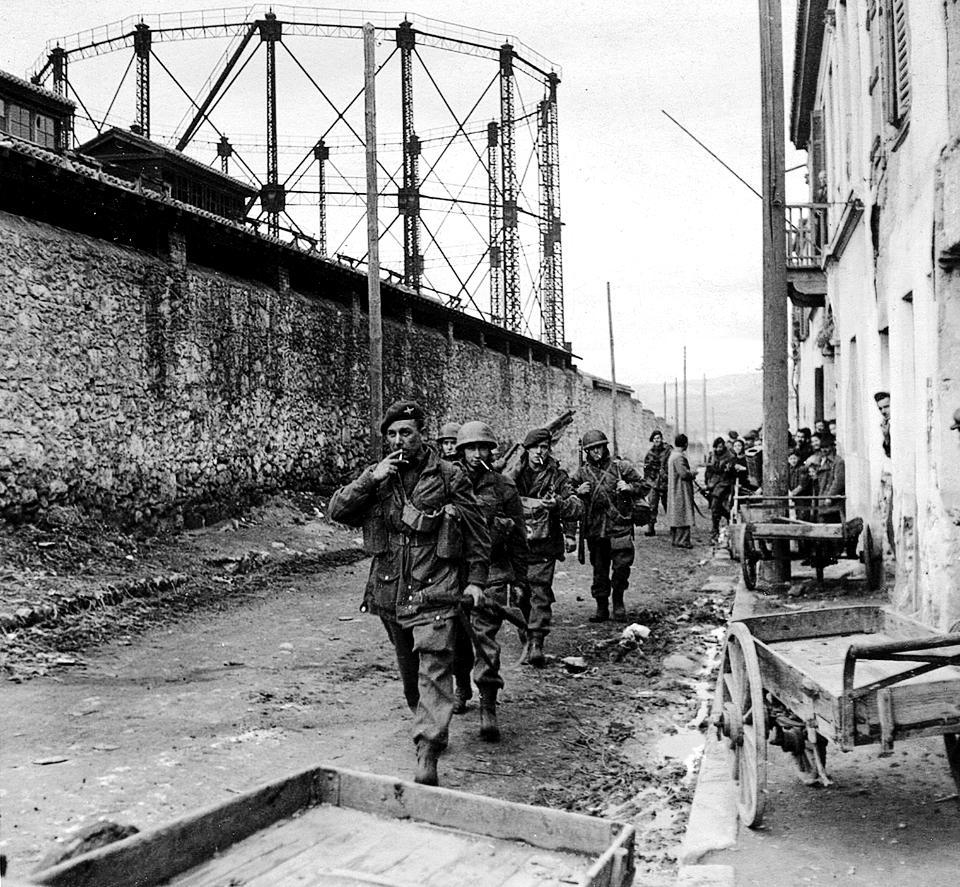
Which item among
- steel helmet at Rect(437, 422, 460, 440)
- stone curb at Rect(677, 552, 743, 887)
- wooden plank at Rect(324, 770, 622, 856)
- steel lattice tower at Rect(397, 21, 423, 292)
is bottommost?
stone curb at Rect(677, 552, 743, 887)

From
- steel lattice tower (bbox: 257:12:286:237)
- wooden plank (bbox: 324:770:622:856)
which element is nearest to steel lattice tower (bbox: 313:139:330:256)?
steel lattice tower (bbox: 257:12:286:237)

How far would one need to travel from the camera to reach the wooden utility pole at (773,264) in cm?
1027

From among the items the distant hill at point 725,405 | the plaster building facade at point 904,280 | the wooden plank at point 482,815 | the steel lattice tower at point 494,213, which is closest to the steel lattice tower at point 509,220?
Answer: the steel lattice tower at point 494,213

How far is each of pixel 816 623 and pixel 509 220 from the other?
29922 mm

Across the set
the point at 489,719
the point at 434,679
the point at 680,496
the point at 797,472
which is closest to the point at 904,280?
the point at 489,719

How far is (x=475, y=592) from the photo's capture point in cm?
526

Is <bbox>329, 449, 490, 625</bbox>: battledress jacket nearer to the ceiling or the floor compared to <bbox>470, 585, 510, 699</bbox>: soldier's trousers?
nearer to the ceiling

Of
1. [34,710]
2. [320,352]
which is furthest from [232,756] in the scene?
[320,352]

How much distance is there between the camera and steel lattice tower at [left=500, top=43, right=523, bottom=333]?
32625 mm

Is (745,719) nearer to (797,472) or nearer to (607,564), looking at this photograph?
(607,564)

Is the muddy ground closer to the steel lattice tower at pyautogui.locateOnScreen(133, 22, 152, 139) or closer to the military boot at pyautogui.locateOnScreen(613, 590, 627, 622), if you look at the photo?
the military boot at pyautogui.locateOnScreen(613, 590, 627, 622)

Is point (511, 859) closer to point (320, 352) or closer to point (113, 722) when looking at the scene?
point (113, 722)

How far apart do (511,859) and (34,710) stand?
4526 mm

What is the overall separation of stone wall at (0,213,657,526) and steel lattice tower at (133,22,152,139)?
1307 centimetres
